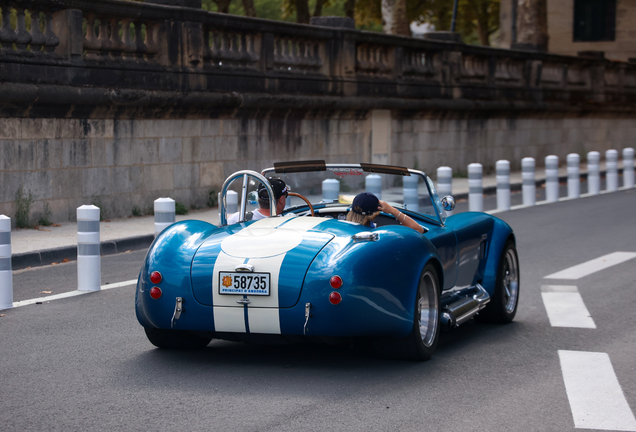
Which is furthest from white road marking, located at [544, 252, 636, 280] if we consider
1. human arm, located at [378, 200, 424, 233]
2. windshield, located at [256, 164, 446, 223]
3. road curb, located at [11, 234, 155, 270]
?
road curb, located at [11, 234, 155, 270]

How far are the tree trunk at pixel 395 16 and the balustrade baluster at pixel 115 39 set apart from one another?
43.4 ft

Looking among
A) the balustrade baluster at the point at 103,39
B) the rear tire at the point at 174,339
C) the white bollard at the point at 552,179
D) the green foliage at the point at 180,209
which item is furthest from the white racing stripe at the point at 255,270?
the white bollard at the point at 552,179

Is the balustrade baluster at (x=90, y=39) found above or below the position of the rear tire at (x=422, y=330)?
above

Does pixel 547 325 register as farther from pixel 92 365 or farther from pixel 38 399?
pixel 38 399

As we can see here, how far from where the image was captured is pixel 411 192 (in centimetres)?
641

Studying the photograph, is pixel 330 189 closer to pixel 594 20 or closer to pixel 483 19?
pixel 483 19

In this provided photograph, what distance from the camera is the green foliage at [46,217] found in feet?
43.0

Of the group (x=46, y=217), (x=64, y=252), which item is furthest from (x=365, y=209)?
(x=46, y=217)

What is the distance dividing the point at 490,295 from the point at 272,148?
11.0 m

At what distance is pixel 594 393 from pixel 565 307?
8.72ft

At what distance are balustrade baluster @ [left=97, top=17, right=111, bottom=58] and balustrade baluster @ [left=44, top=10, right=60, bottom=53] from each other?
84 cm

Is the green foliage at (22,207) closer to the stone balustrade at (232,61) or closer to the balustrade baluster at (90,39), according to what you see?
the stone balustrade at (232,61)

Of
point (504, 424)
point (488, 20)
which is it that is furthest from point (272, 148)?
point (488, 20)

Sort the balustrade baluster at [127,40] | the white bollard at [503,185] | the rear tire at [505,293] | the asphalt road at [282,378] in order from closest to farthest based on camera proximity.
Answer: the asphalt road at [282,378] → the rear tire at [505,293] → the balustrade baluster at [127,40] → the white bollard at [503,185]
